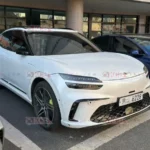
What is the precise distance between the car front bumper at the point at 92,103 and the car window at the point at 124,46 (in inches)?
107

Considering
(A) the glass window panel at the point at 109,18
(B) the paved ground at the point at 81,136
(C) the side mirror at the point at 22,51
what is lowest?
(B) the paved ground at the point at 81,136

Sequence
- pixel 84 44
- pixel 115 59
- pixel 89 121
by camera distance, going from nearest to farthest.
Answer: pixel 89 121 < pixel 115 59 < pixel 84 44

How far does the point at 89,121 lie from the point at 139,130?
0.92m

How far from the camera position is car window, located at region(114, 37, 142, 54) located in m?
5.71

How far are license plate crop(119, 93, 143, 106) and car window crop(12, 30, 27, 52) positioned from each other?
6.14ft

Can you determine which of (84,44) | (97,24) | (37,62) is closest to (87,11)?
(97,24)

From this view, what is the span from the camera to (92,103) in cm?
290

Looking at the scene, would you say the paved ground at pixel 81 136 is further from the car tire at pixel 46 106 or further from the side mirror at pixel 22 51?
the side mirror at pixel 22 51

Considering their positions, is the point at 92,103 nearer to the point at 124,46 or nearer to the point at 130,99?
the point at 130,99

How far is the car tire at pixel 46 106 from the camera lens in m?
3.10

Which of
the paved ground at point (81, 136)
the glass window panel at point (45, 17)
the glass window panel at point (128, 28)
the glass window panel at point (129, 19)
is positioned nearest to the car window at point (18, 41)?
the paved ground at point (81, 136)

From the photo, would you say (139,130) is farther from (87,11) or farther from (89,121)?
(87,11)

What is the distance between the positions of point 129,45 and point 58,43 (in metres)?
2.36

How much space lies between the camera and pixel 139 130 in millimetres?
3402
